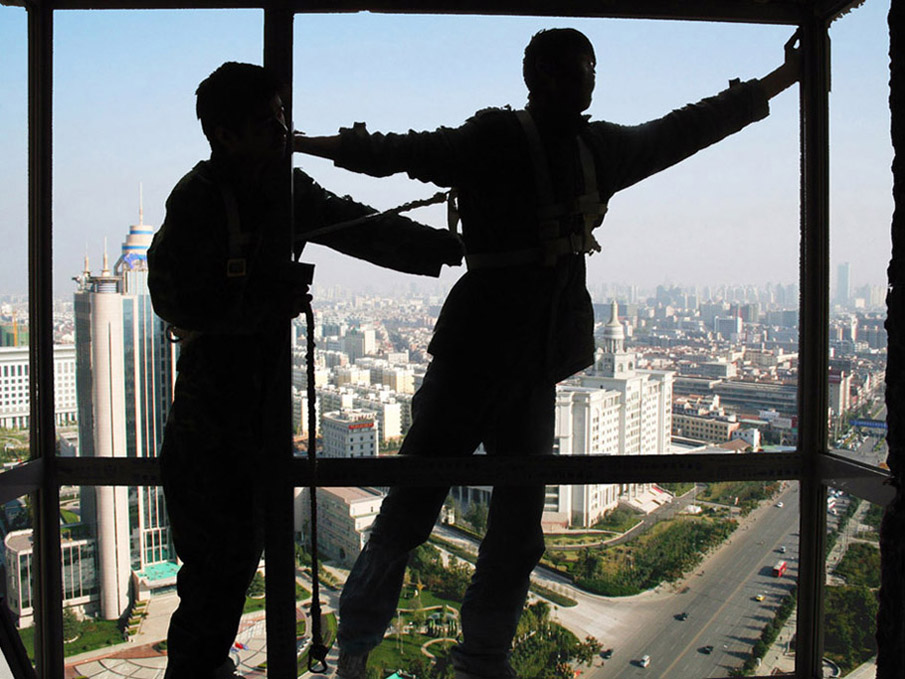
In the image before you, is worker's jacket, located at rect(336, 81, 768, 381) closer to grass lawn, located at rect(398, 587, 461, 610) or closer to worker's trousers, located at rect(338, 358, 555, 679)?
worker's trousers, located at rect(338, 358, 555, 679)

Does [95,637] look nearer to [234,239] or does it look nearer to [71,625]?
[71,625]

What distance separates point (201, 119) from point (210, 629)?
5.06 feet

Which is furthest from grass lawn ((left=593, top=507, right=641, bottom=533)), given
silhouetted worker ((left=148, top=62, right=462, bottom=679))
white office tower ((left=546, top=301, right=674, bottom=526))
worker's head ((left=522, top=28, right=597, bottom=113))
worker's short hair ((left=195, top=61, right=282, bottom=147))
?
worker's short hair ((left=195, top=61, right=282, bottom=147))

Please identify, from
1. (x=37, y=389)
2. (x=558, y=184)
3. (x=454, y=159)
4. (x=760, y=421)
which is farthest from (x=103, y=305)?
(x=760, y=421)

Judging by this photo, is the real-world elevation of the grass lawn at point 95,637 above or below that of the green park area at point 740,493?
below

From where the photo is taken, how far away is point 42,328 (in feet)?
8.41

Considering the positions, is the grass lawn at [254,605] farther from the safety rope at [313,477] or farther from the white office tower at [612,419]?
the white office tower at [612,419]

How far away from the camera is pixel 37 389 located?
258 centimetres

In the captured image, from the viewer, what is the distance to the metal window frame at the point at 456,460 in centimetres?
238

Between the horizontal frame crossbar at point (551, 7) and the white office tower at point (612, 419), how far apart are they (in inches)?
43.7

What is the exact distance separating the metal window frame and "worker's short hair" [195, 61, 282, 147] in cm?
32

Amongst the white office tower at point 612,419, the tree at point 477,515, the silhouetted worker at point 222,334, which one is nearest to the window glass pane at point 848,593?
the white office tower at point 612,419

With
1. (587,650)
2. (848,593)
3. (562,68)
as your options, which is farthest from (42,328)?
(848,593)

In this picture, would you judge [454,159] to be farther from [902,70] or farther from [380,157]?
[902,70]
